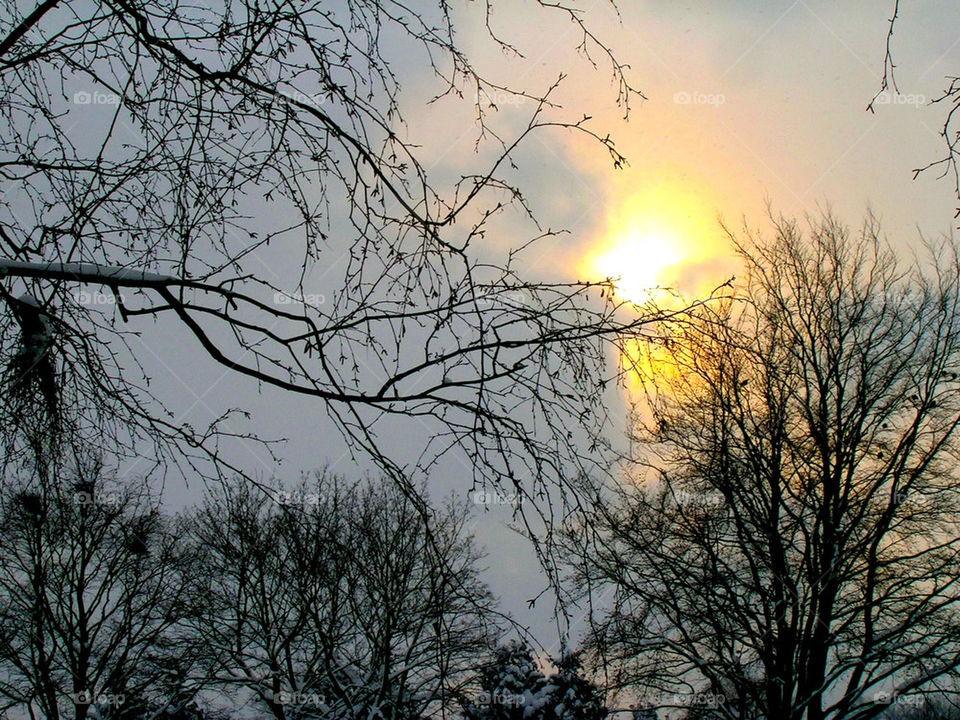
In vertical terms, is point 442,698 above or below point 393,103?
below

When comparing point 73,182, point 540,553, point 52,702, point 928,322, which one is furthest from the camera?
point 52,702

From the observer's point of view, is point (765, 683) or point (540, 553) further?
point (765, 683)

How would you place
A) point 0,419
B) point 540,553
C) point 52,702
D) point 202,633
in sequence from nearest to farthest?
point 540,553 → point 0,419 → point 52,702 → point 202,633

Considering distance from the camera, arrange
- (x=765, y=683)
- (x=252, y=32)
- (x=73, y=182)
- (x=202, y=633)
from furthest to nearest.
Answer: (x=202, y=633)
(x=765, y=683)
(x=73, y=182)
(x=252, y=32)

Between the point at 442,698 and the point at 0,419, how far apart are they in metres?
2.48

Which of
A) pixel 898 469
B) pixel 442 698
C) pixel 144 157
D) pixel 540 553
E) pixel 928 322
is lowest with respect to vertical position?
pixel 442 698

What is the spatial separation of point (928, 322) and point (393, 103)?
11190 mm

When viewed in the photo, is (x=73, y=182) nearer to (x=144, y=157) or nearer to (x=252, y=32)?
(x=144, y=157)

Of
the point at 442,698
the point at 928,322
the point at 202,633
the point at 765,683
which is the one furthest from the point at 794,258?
the point at 202,633

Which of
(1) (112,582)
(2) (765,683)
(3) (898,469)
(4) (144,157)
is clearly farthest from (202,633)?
(4) (144,157)

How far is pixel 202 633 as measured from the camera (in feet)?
51.3

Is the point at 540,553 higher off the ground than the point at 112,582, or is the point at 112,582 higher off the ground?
the point at 112,582

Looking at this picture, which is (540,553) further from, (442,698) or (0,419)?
(0,419)

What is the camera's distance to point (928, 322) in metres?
11.6
